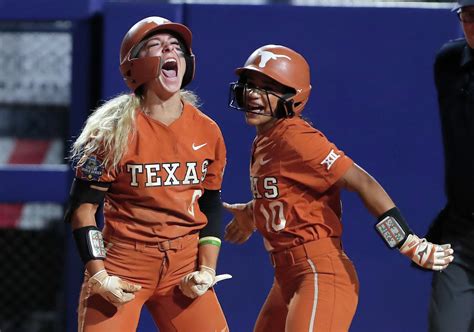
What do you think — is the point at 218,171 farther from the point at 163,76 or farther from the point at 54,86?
the point at 54,86

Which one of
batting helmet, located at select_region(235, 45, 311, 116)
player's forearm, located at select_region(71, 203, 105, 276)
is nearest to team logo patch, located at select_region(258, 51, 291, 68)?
batting helmet, located at select_region(235, 45, 311, 116)

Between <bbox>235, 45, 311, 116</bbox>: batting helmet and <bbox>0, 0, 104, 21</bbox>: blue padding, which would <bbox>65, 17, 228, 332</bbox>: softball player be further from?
<bbox>0, 0, 104, 21</bbox>: blue padding

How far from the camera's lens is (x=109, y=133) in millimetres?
3844

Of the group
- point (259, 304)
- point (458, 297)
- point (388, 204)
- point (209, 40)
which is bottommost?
point (259, 304)

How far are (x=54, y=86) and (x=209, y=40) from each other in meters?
1.54

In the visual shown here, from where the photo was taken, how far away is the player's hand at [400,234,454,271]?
397 centimetres

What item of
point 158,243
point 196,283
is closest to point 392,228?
point 196,283

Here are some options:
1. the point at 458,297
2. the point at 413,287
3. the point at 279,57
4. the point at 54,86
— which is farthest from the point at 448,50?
the point at 54,86

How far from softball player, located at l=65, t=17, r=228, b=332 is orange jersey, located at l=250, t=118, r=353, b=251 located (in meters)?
0.30

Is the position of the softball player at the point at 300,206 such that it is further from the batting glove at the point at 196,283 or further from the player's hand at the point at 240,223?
the batting glove at the point at 196,283

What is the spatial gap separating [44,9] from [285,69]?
1583 millimetres

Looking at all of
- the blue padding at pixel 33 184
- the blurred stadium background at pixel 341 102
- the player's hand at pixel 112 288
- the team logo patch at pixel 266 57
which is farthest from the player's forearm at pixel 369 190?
the blue padding at pixel 33 184

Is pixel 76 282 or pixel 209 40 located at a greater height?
pixel 209 40

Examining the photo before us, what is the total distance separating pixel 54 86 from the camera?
634 cm
